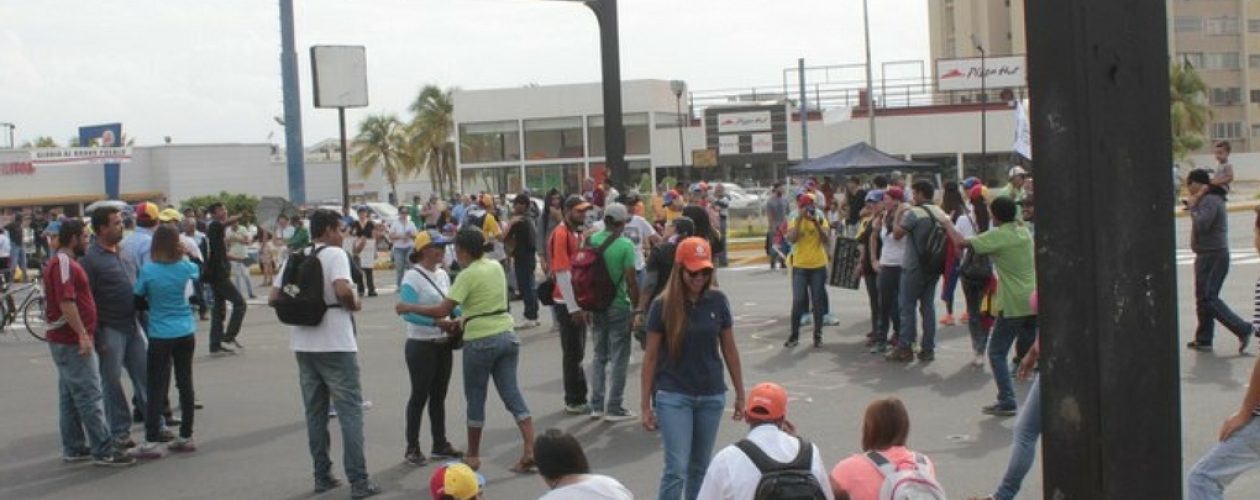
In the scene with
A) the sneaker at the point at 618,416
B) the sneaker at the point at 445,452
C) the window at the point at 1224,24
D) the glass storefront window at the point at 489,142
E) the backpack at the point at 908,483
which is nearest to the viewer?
the backpack at the point at 908,483

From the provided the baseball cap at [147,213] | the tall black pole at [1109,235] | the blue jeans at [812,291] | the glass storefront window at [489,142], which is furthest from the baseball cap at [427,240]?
the glass storefront window at [489,142]

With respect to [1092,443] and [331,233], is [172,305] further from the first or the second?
[1092,443]

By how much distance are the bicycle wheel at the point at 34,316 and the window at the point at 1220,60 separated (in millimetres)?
76838

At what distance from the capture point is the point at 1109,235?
3.29 meters

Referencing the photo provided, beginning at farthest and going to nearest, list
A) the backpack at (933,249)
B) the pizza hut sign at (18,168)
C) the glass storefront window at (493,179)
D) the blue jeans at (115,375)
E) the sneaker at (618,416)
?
the glass storefront window at (493,179) → the pizza hut sign at (18,168) → the backpack at (933,249) → the sneaker at (618,416) → the blue jeans at (115,375)

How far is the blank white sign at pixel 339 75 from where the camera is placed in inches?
A: 848

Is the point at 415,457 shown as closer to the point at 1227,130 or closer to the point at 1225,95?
the point at 1227,130

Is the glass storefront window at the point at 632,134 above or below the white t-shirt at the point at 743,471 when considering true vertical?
above

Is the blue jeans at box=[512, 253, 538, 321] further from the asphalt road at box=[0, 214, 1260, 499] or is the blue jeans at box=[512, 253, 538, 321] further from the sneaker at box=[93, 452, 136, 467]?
the sneaker at box=[93, 452, 136, 467]

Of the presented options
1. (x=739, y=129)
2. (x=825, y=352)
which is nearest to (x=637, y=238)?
(x=825, y=352)

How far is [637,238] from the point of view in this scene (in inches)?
520

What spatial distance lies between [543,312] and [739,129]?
35.9 metres

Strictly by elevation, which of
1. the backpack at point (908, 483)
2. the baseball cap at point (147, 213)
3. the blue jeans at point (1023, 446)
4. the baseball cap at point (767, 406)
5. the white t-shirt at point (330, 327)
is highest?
the baseball cap at point (147, 213)

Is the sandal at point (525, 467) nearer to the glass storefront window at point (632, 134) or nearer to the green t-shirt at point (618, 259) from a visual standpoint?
the green t-shirt at point (618, 259)
